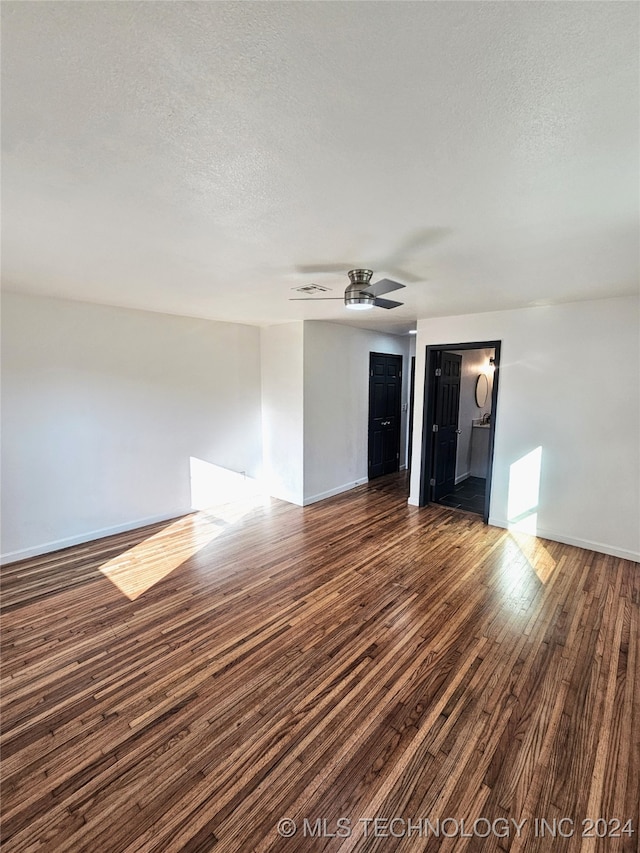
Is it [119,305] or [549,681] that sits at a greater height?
[119,305]

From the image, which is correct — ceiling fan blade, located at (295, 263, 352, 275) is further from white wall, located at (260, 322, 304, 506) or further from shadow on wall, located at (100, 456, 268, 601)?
shadow on wall, located at (100, 456, 268, 601)

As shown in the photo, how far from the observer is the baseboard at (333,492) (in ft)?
17.7

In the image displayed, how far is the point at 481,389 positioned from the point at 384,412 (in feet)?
5.90

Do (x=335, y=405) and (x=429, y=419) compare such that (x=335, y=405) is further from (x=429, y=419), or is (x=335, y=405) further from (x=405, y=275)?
(x=405, y=275)

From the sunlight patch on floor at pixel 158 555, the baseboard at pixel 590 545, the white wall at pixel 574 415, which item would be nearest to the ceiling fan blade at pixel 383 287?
the white wall at pixel 574 415

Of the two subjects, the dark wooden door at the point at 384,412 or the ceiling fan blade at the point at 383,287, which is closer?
the ceiling fan blade at the point at 383,287

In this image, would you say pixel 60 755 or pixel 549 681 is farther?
pixel 549 681

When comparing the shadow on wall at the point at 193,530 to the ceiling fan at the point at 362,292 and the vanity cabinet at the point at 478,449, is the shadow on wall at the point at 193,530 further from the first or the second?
the vanity cabinet at the point at 478,449

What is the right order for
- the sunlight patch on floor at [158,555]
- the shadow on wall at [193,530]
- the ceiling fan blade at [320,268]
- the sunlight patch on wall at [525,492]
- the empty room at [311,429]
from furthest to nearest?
the sunlight patch on wall at [525,492] < the shadow on wall at [193,530] < the sunlight patch on floor at [158,555] < the ceiling fan blade at [320,268] < the empty room at [311,429]

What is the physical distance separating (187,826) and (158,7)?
2634mm

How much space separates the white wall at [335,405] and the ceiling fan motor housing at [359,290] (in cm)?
247

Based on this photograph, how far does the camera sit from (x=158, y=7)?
80 centimetres

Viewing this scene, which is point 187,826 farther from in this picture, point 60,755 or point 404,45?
point 404,45

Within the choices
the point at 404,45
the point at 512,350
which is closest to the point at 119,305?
the point at 404,45
